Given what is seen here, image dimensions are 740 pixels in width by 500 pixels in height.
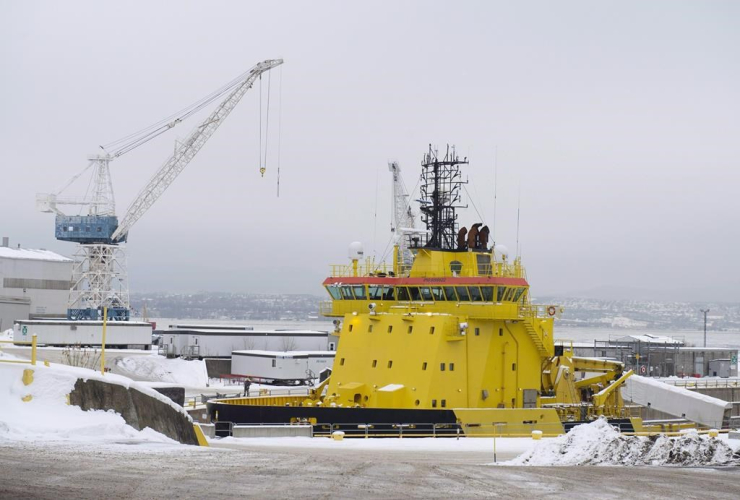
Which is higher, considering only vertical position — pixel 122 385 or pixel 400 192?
pixel 400 192

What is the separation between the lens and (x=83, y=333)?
213 feet

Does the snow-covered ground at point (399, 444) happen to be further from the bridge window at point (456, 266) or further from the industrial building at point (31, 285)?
the industrial building at point (31, 285)

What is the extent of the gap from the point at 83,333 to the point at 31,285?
2507cm

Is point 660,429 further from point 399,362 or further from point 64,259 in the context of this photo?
point 64,259

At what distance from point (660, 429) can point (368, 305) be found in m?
12.6

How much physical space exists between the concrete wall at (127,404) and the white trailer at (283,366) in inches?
1599

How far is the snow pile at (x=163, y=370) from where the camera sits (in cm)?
5947

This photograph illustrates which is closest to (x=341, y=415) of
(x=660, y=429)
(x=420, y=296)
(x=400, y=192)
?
(x=420, y=296)

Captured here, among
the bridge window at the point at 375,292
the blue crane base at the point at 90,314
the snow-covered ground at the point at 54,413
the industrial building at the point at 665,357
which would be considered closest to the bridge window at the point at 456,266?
the bridge window at the point at 375,292

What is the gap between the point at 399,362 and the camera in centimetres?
2978

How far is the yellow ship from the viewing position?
28750 mm

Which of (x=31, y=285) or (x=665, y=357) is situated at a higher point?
(x=31, y=285)

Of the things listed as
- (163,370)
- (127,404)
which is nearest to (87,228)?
(163,370)

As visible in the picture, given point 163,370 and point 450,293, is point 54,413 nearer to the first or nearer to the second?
point 450,293
